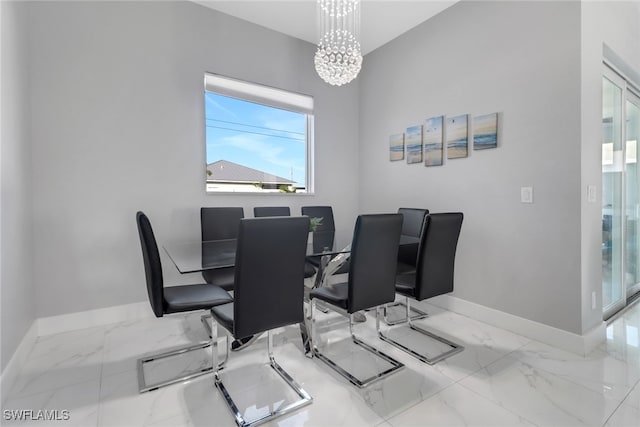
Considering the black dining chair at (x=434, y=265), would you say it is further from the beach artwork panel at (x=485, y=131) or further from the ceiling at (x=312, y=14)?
the ceiling at (x=312, y=14)

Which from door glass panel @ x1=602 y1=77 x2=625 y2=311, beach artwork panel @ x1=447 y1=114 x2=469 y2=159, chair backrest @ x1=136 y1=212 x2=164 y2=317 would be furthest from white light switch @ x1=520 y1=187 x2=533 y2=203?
chair backrest @ x1=136 y1=212 x2=164 y2=317

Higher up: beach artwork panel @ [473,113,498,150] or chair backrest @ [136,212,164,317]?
beach artwork panel @ [473,113,498,150]

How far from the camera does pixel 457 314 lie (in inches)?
114

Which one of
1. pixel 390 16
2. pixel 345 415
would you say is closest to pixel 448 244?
pixel 345 415

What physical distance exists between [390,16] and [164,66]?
2.33 m

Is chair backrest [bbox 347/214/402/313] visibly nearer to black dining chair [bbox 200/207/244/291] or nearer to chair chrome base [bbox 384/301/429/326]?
chair chrome base [bbox 384/301/429/326]

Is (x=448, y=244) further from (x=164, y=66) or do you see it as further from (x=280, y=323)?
(x=164, y=66)

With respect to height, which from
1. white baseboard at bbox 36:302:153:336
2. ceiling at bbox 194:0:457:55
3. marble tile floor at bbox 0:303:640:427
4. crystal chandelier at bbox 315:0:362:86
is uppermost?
ceiling at bbox 194:0:457:55

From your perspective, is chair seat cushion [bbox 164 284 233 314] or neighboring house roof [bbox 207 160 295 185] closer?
chair seat cushion [bbox 164 284 233 314]

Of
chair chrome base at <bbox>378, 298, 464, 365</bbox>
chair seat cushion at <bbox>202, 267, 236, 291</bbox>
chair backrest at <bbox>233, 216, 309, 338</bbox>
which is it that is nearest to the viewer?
chair backrest at <bbox>233, 216, 309, 338</bbox>

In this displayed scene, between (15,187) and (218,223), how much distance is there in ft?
4.56

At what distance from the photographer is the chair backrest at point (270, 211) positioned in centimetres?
321

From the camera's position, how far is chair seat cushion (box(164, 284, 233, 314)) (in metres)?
1.78

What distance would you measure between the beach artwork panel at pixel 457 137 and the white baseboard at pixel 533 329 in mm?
1421
